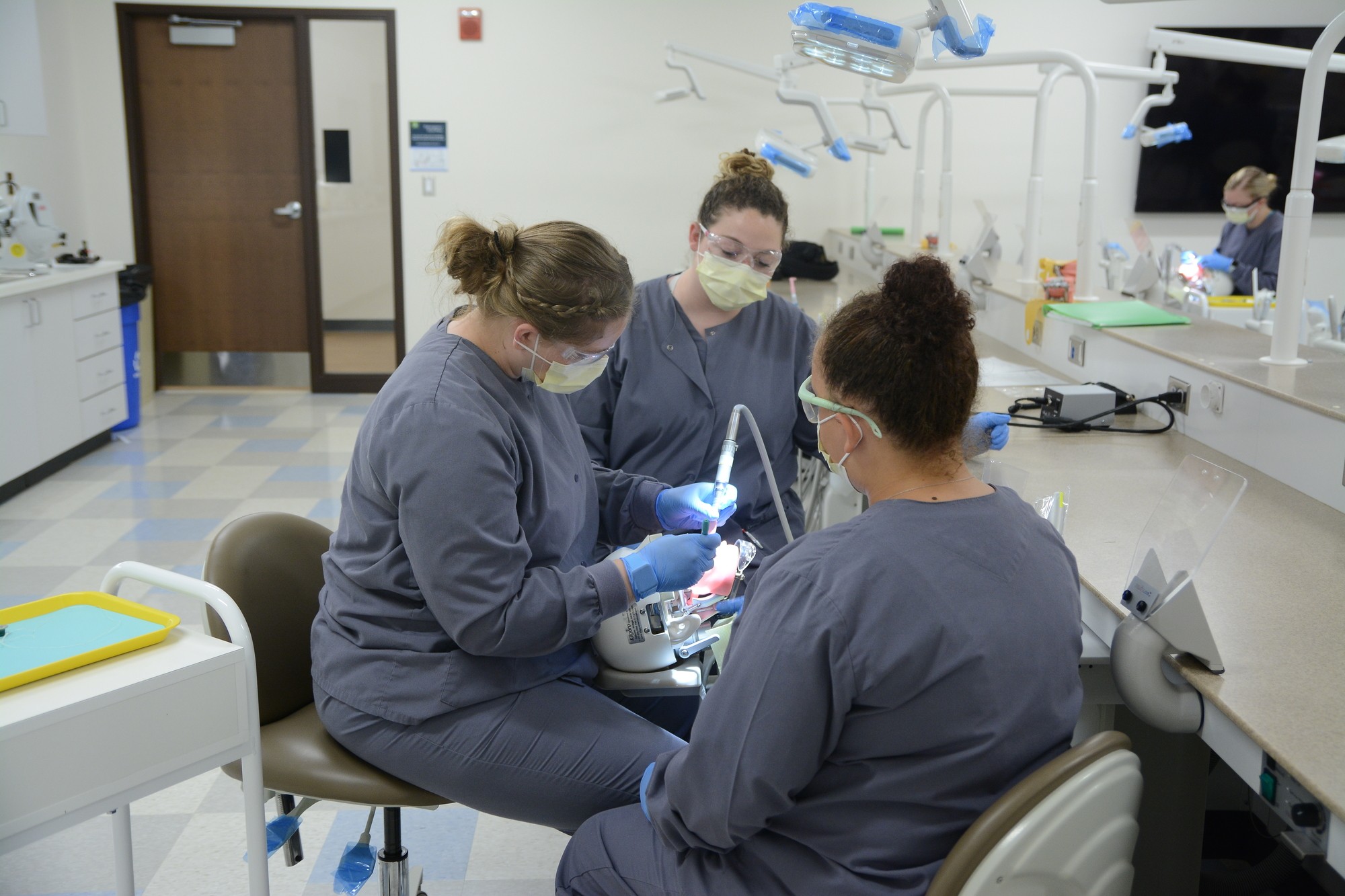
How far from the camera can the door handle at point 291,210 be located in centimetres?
611

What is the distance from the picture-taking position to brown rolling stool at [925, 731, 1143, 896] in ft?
3.17

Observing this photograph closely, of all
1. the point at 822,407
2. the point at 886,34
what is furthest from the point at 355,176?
the point at 822,407

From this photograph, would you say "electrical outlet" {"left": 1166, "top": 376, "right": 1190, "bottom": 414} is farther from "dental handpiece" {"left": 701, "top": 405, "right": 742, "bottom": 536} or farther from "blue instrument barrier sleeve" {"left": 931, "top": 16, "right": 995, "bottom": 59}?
"dental handpiece" {"left": 701, "top": 405, "right": 742, "bottom": 536}

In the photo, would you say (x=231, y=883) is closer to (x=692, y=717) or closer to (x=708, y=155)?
(x=692, y=717)

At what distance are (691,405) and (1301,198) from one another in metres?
1.29

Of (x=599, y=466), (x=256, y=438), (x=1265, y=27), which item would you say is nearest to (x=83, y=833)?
(x=599, y=466)

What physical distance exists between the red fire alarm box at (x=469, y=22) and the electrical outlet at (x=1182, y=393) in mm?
4665

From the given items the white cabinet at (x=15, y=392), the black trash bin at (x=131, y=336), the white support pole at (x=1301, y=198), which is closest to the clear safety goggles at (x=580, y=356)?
the white support pole at (x=1301, y=198)

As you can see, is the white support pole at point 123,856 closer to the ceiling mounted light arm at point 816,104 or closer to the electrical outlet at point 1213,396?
the electrical outlet at point 1213,396

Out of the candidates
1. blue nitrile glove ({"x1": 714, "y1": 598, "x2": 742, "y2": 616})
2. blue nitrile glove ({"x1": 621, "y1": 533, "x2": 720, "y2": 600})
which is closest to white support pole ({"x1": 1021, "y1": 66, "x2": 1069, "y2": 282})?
blue nitrile glove ({"x1": 714, "y1": 598, "x2": 742, "y2": 616})

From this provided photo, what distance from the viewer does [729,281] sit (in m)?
2.18

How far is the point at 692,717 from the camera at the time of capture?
1.77 metres

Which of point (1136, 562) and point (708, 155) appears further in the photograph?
point (708, 155)

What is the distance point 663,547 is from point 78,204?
5643 mm
